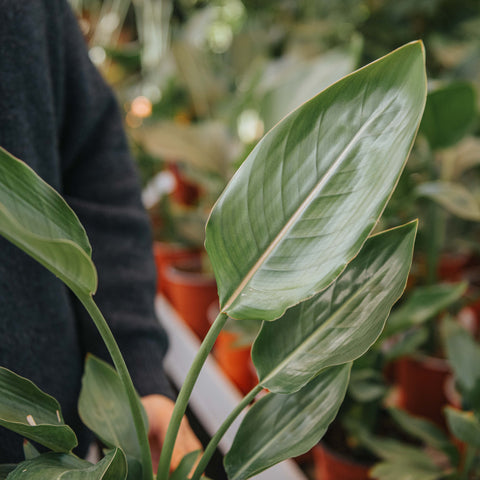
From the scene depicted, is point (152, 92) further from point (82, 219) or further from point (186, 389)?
point (186, 389)

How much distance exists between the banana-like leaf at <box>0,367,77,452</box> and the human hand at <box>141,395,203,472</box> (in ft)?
0.45

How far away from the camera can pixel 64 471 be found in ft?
1.05

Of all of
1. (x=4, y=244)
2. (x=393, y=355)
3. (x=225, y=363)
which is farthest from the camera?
(x=225, y=363)

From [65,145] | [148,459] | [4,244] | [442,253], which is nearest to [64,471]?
[148,459]

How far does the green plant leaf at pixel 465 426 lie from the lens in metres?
0.54

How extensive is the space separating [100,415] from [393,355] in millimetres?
465

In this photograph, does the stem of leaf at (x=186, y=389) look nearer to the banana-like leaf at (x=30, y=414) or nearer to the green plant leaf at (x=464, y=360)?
the banana-like leaf at (x=30, y=414)

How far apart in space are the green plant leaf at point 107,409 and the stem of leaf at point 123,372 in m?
0.04

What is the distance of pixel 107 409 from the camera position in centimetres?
42

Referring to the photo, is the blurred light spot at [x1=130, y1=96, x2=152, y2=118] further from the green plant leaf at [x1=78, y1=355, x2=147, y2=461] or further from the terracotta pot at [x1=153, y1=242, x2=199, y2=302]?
the green plant leaf at [x1=78, y1=355, x2=147, y2=461]

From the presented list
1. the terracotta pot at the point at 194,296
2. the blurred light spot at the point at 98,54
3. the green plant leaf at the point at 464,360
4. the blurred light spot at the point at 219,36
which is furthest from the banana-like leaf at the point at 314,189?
the blurred light spot at the point at 219,36

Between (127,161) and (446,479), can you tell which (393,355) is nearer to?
(446,479)

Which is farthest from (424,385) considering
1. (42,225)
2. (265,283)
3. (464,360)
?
(42,225)

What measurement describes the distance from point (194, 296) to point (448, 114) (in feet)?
2.37
